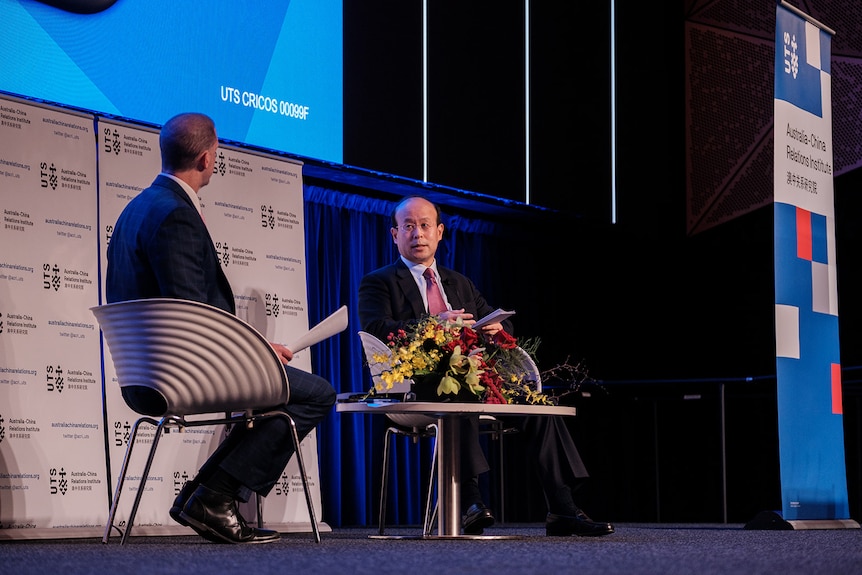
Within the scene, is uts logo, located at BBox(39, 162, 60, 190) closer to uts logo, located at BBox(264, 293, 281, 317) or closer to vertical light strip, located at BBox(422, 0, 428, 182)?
uts logo, located at BBox(264, 293, 281, 317)

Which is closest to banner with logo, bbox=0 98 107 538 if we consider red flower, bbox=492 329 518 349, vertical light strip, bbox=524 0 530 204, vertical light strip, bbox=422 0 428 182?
red flower, bbox=492 329 518 349

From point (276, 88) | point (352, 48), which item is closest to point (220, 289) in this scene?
point (276, 88)

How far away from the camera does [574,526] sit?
406cm

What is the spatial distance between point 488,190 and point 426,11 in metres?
1.12

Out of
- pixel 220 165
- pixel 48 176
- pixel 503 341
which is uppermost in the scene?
pixel 220 165

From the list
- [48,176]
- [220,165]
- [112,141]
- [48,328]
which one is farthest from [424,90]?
[48,328]

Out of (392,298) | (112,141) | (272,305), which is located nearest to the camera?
Result: (112,141)

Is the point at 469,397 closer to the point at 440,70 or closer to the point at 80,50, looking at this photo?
the point at 80,50

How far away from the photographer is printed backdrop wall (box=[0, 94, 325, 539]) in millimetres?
4023

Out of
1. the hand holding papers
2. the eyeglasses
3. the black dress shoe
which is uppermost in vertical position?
the eyeglasses

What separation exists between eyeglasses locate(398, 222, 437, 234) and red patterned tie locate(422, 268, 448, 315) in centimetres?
18

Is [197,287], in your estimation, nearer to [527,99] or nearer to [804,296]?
[804,296]

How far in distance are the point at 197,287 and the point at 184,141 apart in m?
0.52

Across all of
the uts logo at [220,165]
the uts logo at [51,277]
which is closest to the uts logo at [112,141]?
the uts logo at [220,165]
